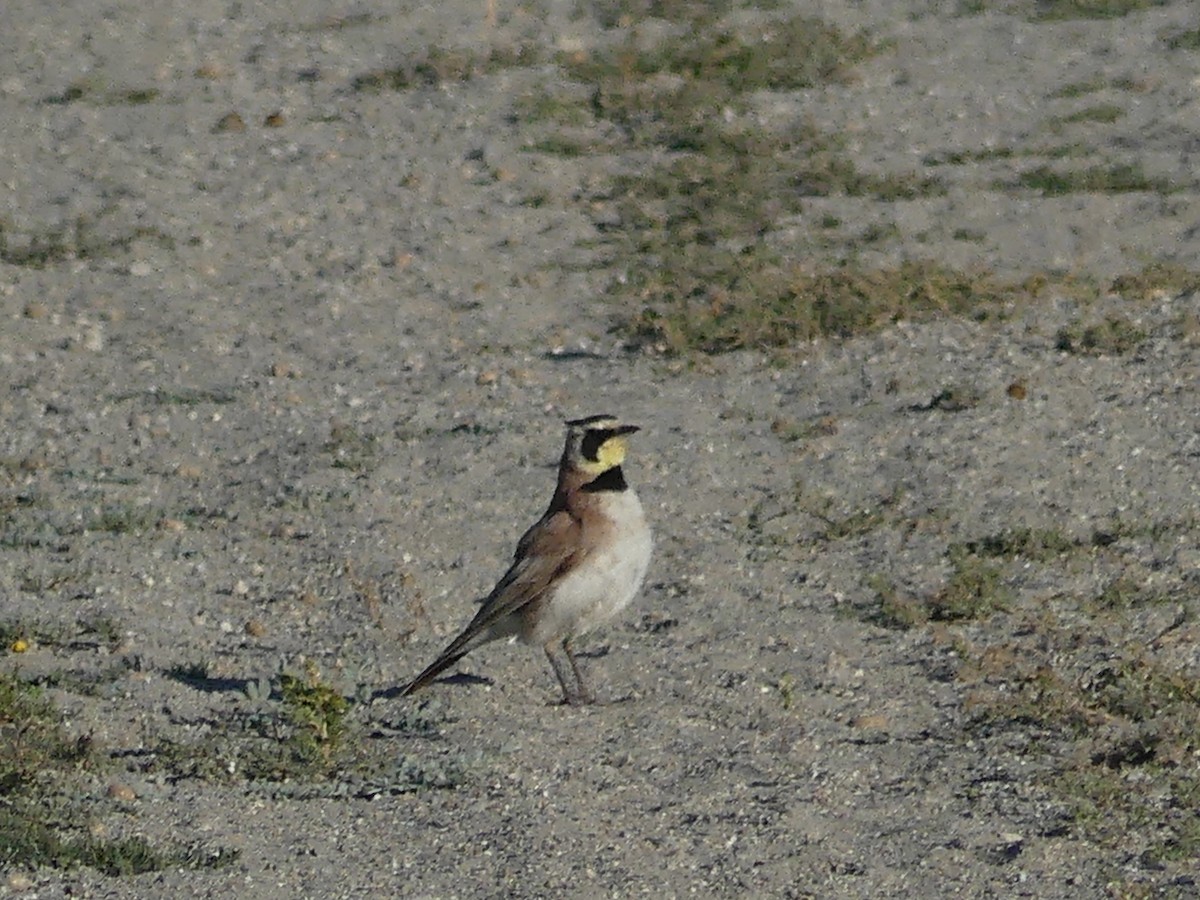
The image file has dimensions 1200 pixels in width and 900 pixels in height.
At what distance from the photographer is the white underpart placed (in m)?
7.71

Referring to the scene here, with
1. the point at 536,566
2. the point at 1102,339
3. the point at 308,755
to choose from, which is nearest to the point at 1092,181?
the point at 1102,339

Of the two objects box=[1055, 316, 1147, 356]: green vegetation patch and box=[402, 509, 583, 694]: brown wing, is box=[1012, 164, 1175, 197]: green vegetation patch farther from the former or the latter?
box=[402, 509, 583, 694]: brown wing

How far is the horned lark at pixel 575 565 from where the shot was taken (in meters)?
7.71

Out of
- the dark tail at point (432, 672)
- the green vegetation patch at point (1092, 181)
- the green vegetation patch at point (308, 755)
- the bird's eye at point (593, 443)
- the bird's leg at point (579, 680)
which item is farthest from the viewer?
the green vegetation patch at point (1092, 181)

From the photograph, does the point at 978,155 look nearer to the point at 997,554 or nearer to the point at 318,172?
the point at 318,172

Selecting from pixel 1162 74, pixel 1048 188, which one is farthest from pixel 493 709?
pixel 1162 74

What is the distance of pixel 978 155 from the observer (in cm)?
1458

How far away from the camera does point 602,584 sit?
25.3ft

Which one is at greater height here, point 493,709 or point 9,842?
point 9,842

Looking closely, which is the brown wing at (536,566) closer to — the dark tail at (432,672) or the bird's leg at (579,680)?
the dark tail at (432,672)

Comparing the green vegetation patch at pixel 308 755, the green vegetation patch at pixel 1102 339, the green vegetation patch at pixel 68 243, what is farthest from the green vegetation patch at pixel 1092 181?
the green vegetation patch at pixel 308 755

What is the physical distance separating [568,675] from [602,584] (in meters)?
0.50

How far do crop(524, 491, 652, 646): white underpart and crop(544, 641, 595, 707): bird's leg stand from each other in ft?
0.29

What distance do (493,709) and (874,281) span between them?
203 inches
